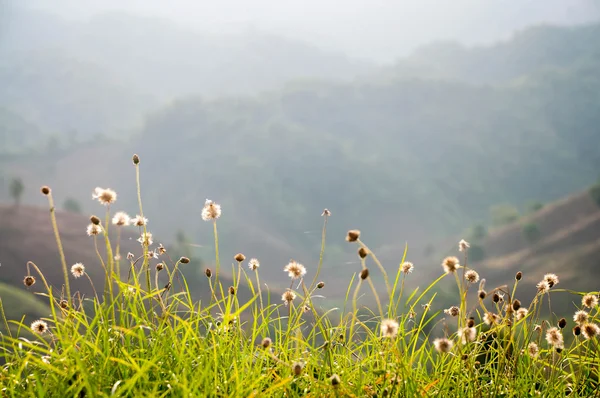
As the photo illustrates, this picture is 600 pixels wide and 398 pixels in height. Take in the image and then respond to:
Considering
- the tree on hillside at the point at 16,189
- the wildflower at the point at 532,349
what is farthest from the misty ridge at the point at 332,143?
the wildflower at the point at 532,349

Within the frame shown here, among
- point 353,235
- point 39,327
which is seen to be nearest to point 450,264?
point 353,235

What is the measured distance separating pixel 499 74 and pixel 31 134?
146 meters

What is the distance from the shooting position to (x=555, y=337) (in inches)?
82.0

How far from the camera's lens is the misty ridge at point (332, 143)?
109 meters

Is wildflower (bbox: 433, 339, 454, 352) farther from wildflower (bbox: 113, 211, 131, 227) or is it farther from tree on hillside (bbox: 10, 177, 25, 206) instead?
tree on hillside (bbox: 10, 177, 25, 206)

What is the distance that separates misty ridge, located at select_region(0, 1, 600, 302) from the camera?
109312 mm

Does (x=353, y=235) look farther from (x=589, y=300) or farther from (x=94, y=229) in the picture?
(x=589, y=300)

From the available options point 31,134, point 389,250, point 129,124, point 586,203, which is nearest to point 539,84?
point 389,250

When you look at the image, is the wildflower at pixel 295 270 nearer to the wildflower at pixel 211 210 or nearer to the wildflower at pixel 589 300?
the wildflower at pixel 211 210

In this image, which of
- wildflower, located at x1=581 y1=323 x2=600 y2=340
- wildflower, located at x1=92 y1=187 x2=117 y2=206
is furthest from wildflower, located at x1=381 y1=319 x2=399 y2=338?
wildflower, located at x1=92 y1=187 x2=117 y2=206

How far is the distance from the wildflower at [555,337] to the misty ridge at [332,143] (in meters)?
82.5

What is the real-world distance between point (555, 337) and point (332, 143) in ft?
419

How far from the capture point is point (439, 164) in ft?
434

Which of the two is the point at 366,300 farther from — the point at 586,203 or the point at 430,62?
the point at 430,62
